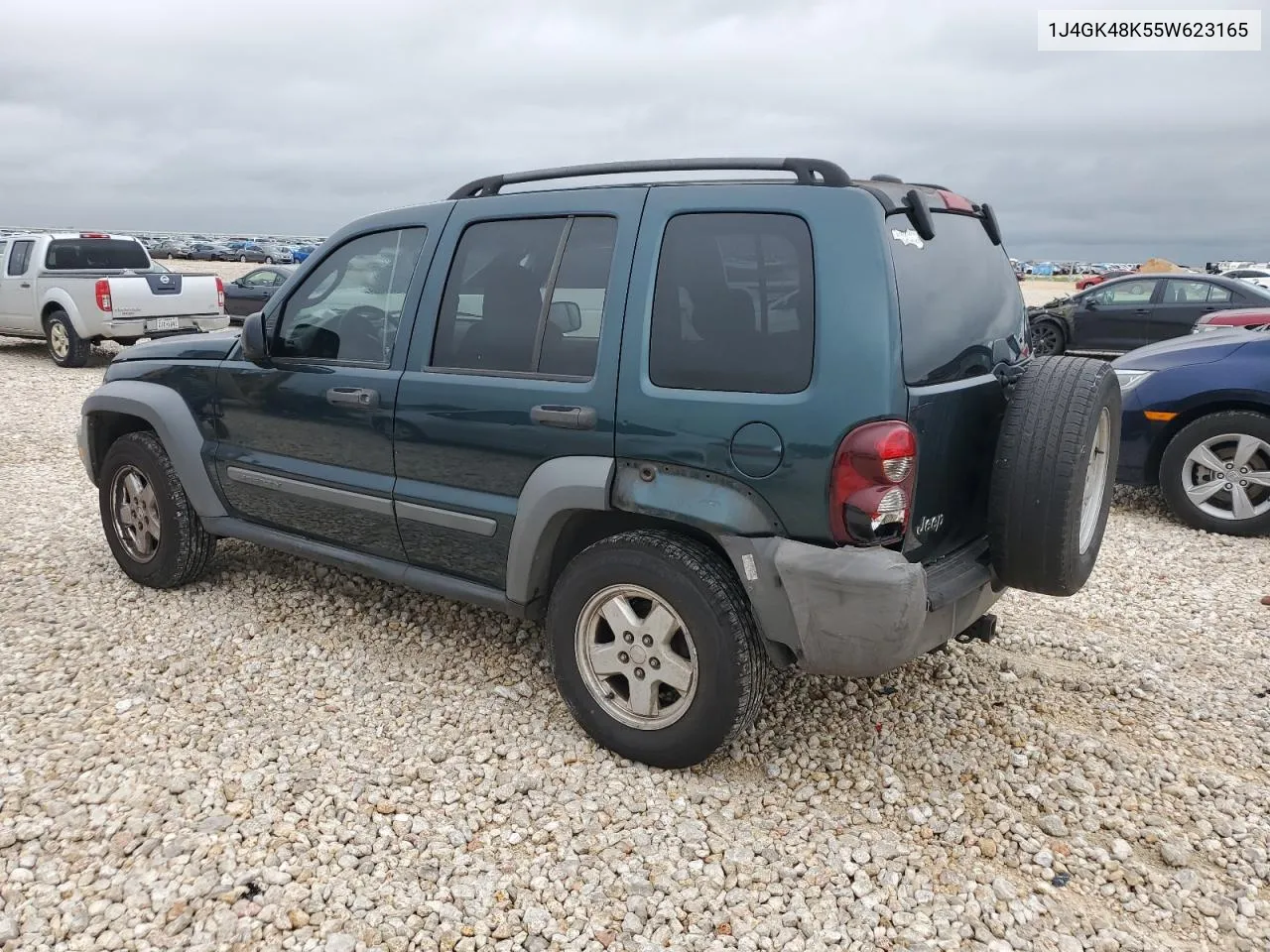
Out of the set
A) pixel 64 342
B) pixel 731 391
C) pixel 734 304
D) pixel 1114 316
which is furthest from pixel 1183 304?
pixel 64 342

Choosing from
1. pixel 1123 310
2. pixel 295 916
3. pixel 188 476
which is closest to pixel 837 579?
pixel 295 916

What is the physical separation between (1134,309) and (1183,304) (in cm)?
65

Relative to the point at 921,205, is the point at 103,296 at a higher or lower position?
lower

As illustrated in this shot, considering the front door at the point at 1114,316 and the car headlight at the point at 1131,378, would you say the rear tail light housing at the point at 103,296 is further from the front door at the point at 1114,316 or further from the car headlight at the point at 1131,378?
the front door at the point at 1114,316

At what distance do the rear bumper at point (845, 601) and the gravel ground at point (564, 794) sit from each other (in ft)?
1.93

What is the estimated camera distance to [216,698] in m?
3.69

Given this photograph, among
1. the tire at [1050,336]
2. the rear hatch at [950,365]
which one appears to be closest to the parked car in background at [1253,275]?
the tire at [1050,336]

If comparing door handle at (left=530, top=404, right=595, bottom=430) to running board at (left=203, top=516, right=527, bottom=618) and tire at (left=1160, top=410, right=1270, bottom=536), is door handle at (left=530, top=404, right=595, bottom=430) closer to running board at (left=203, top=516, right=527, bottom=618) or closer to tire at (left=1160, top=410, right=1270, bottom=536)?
running board at (left=203, top=516, right=527, bottom=618)

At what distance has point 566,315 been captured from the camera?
130 inches

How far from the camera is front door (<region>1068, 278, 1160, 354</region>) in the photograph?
47.5 feet

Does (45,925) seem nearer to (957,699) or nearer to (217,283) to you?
(957,699)

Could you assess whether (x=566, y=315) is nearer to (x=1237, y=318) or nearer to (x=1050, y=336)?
(x=1237, y=318)

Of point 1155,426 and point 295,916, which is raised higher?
point 1155,426

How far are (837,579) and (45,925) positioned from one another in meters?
2.28
